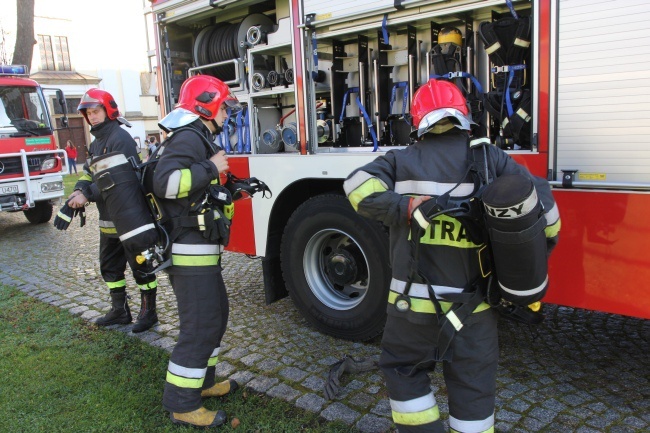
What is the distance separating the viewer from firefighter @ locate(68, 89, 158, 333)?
3.95 meters

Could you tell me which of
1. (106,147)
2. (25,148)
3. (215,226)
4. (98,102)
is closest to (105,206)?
(106,147)

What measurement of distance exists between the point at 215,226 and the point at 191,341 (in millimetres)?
627

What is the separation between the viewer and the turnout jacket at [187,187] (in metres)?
2.60

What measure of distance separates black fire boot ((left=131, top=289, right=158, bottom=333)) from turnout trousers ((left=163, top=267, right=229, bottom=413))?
5.11ft

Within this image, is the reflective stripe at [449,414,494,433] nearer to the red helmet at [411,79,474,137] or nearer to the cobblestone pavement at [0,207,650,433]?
the cobblestone pavement at [0,207,650,433]

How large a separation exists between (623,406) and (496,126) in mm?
1792

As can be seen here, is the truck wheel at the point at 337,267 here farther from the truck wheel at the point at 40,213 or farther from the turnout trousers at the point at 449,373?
the truck wheel at the point at 40,213

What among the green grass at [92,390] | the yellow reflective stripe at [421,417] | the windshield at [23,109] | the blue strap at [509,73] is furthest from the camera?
the windshield at [23,109]

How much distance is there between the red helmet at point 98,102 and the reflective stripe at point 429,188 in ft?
9.35

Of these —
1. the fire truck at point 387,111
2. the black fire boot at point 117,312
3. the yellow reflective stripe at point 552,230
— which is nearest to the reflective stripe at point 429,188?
the yellow reflective stripe at point 552,230

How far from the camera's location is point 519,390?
3023 mm

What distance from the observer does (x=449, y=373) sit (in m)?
2.09

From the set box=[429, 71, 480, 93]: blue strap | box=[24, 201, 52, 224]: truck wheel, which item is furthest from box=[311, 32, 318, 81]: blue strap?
box=[24, 201, 52, 224]: truck wheel

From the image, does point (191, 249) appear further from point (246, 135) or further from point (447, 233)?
point (246, 135)
